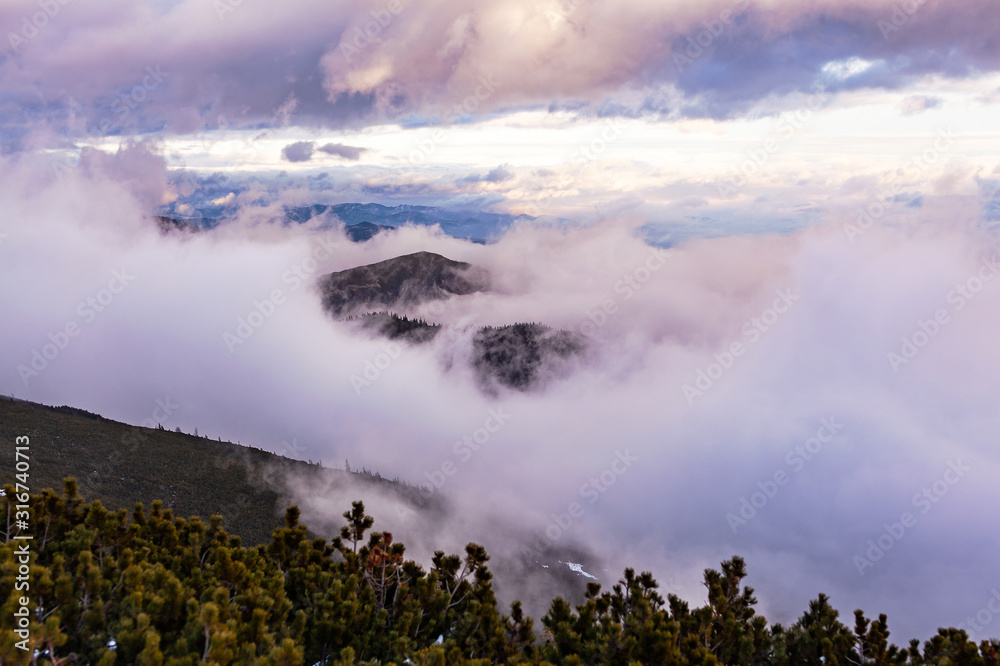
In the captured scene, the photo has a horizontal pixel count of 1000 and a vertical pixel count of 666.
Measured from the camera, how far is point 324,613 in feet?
58.6

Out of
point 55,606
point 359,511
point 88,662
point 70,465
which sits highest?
point 70,465

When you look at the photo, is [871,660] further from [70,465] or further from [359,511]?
[70,465]

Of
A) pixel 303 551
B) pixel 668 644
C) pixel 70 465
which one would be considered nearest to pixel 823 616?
pixel 668 644

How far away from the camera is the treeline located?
1420 centimetres

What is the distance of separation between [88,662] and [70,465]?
224753mm

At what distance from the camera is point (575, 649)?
18.2 m

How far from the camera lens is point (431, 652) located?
46.2 ft

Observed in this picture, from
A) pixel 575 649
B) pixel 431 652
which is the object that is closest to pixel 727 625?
pixel 575 649

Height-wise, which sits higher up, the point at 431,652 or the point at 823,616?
the point at 823,616

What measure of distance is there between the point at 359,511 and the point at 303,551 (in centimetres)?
248

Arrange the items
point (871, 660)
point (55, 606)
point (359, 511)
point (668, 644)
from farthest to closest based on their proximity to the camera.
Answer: point (359, 511), point (871, 660), point (668, 644), point (55, 606)

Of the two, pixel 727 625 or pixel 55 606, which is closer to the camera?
pixel 55 606

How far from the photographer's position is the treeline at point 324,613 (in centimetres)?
1420

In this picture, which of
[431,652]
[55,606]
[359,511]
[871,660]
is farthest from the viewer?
[359,511]
